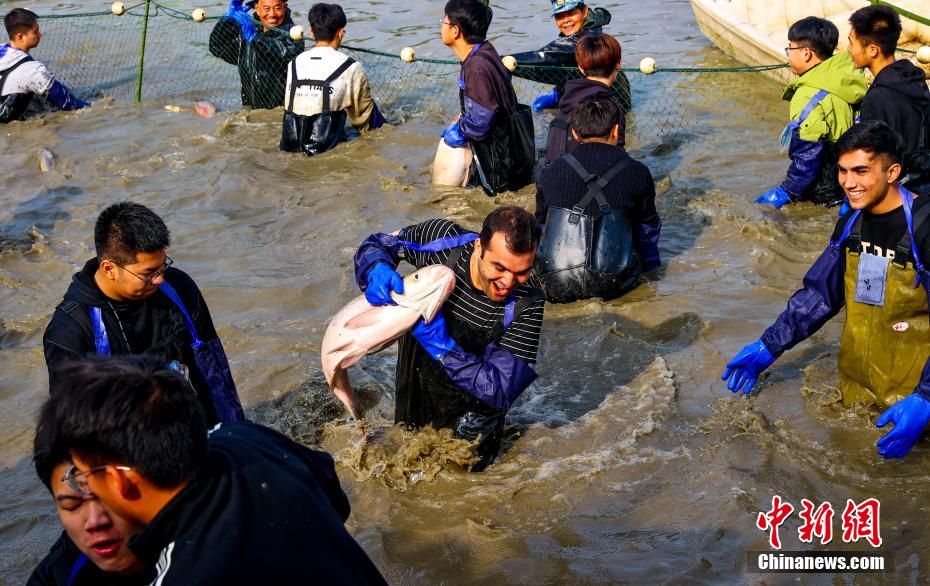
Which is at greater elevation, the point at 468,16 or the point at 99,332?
the point at 468,16

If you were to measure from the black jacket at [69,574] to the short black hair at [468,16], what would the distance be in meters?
5.77

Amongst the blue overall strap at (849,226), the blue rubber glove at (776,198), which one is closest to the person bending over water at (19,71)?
the blue rubber glove at (776,198)

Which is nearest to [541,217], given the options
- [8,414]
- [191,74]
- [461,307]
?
[461,307]

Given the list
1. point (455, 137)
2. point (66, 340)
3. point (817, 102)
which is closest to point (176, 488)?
point (66, 340)

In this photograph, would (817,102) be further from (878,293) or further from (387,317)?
(387,317)

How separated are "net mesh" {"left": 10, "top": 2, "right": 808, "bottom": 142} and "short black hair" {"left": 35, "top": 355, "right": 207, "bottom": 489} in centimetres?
656

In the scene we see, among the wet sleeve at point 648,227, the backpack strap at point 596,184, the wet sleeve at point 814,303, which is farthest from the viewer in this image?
the wet sleeve at point 648,227

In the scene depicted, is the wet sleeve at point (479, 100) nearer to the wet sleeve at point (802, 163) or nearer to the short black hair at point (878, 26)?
the wet sleeve at point (802, 163)

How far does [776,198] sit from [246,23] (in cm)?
542

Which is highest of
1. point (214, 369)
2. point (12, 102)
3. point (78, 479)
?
point (78, 479)

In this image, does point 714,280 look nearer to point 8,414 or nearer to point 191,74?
point 8,414

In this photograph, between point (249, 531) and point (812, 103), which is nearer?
point (249, 531)

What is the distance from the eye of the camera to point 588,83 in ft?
22.7

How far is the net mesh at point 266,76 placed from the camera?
9.73 metres
